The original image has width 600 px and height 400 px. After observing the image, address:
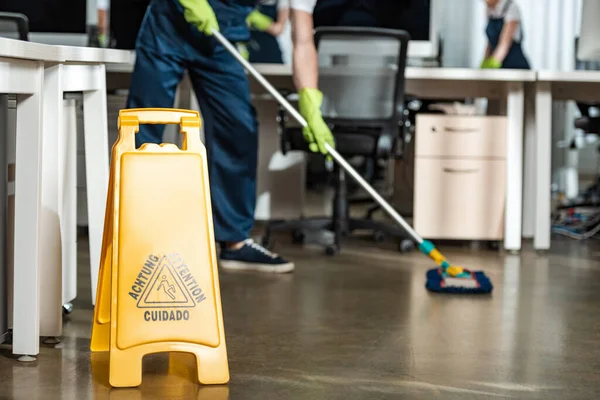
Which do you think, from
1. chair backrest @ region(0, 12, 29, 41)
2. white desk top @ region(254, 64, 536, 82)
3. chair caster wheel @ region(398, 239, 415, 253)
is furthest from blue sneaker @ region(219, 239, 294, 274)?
chair backrest @ region(0, 12, 29, 41)

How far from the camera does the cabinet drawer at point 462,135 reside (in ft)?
12.2

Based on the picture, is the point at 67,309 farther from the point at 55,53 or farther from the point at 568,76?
the point at 568,76

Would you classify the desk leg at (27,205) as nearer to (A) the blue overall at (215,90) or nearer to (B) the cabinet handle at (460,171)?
(A) the blue overall at (215,90)

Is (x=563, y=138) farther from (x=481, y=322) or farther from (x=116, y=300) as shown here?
(x=116, y=300)

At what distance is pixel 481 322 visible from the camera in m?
2.38

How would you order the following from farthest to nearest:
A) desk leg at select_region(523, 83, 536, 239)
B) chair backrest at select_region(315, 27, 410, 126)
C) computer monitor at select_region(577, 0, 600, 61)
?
desk leg at select_region(523, 83, 536, 239) → chair backrest at select_region(315, 27, 410, 126) → computer monitor at select_region(577, 0, 600, 61)

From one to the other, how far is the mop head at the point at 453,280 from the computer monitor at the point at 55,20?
6.88 feet

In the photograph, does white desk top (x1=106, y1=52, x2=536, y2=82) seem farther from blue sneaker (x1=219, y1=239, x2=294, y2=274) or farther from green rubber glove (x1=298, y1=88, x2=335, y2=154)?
blue sneaker (x1=219, y1=239, x2=294, y2=274)

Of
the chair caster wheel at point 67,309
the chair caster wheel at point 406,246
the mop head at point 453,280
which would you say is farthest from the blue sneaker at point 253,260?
the chair caster wheel at point 67,309

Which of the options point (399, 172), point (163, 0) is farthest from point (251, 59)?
point (163, 0)

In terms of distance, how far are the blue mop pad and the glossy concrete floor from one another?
4cm

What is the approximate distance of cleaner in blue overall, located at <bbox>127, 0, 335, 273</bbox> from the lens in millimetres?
2918

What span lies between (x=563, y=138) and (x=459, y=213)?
151 inches

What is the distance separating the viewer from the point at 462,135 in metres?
3.74
